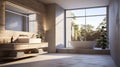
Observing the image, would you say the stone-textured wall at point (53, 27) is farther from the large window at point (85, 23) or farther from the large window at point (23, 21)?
the large window at point (85, 23)

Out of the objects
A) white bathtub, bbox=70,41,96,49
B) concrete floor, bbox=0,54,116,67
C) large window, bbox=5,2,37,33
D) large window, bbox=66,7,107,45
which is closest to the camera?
concrete floor, bbox=0,54,116,67

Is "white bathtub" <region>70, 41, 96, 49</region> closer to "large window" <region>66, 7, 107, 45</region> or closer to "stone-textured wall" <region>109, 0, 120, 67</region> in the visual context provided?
"large window" <region>66, 7, 107, 45</region>

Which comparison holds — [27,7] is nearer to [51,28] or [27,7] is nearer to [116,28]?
[51,28]

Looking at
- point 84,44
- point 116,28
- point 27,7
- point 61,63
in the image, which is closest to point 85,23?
point 84,44

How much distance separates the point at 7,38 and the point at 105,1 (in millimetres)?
4873

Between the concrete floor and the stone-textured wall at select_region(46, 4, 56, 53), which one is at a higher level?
the stone-textured wall at select_region(46, 4, 56, 53)

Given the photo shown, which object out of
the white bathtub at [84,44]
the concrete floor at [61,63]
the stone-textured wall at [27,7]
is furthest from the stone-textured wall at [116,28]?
the stone-textured wall at [27,7]

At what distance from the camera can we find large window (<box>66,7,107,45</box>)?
8.55 metres

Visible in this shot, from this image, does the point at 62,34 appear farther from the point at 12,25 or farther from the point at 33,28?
the point at 12,25

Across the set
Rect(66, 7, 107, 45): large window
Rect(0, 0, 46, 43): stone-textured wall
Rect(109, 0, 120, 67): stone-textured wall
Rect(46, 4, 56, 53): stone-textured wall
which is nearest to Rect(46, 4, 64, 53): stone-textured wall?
Rect(46, 4, 56, 53): stone-textured wall

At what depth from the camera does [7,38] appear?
5.12 meters

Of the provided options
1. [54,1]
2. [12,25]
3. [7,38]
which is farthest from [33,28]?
[7,38]

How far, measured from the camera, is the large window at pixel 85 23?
855 centimetres

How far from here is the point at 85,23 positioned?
890 centimetres
